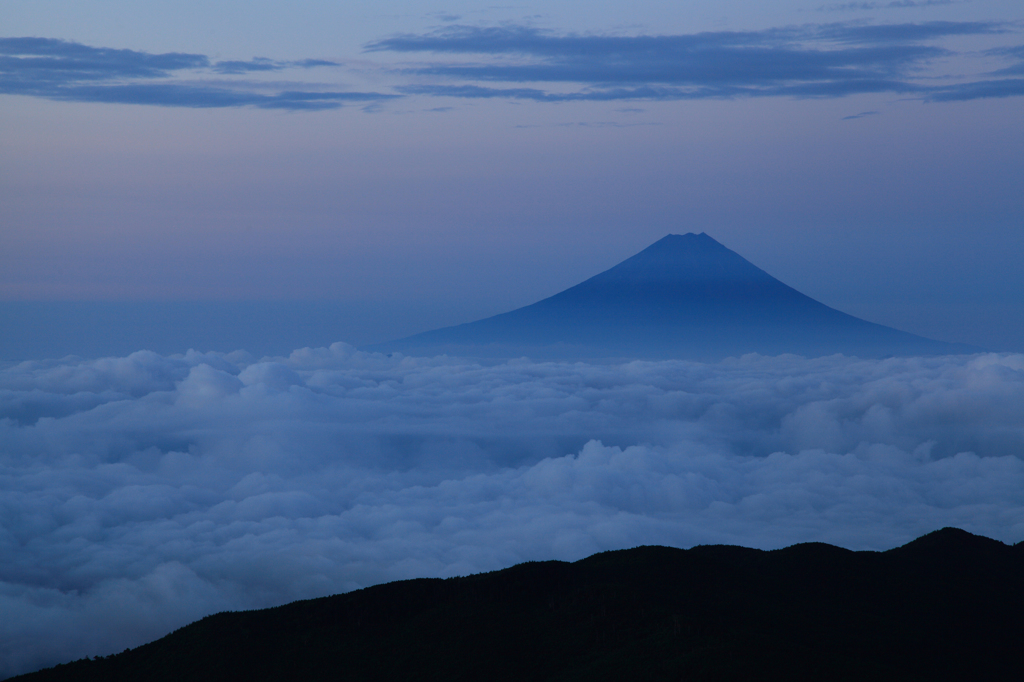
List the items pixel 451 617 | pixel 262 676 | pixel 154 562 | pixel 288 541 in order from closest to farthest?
pixel 262 676
pixel 451 617
pixel 154 562
pixel 288 541

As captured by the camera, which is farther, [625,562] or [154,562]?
[154,562]

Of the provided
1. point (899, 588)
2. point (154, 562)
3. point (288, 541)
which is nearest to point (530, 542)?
point (288, 541)

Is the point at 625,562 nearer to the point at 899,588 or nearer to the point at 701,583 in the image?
the point at 701,583

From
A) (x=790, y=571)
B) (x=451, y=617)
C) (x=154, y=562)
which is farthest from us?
(x=154, y=562)

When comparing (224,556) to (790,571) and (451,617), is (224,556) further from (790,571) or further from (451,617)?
(790,571)

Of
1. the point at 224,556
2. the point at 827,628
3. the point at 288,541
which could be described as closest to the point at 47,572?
the point at 224,556

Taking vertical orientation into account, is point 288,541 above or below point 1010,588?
above
